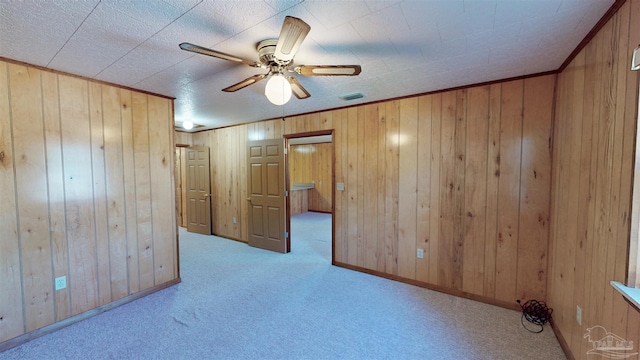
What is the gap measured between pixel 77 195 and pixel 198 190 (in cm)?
311

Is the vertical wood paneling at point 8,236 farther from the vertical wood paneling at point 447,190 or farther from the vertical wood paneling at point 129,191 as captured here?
the vertical wood paneling at point 447,190

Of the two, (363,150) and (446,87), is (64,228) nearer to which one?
(363,150)

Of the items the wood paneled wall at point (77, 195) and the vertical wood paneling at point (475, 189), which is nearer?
the wood paneled wall at point (77, 195)

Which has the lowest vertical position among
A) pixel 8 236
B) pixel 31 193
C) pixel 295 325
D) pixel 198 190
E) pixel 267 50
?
pixel 295 325

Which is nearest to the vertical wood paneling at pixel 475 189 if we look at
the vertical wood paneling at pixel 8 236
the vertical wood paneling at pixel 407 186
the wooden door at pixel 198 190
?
the vertical wood paneling at pixel 407 186

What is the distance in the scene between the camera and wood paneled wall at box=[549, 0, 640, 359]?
1220 mm

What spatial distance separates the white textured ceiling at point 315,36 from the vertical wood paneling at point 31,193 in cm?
25

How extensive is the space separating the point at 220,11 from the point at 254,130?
3.26m

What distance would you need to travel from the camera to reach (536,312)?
2.29m

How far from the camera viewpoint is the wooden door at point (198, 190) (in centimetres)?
524

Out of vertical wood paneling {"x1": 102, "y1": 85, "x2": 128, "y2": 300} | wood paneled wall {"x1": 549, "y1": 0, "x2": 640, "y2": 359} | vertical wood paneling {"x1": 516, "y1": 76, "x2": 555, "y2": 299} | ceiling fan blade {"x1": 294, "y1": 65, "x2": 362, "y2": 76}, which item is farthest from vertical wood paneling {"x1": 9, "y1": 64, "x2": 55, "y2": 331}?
vertical wood paneling {"x1": 516, "y1": 76, "x2": 555, "y2": 299}

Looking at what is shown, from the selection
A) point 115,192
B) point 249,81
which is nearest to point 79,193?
point 115,192

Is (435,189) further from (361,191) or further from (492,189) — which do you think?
(361,191)

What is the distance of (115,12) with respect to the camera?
135 cm
